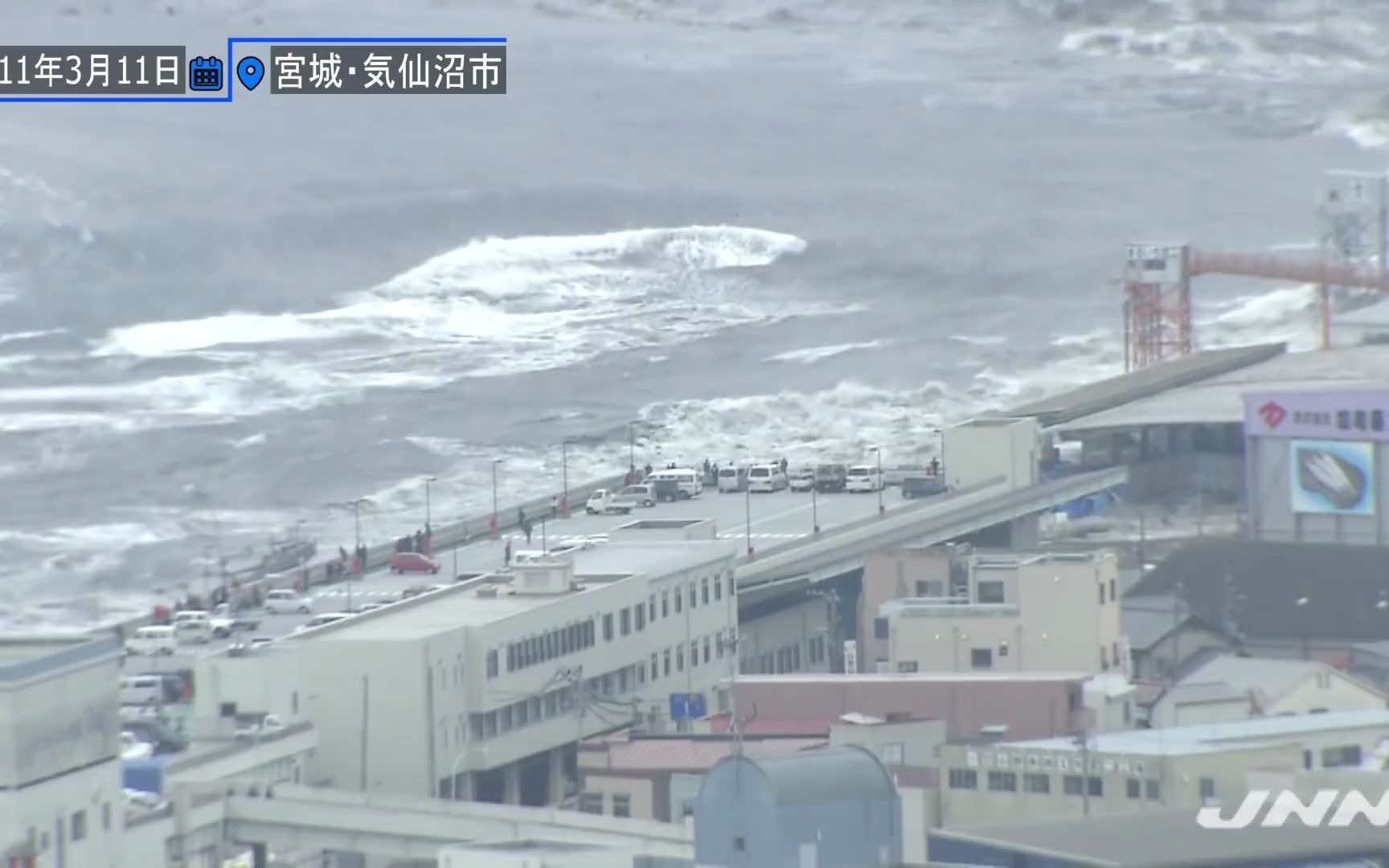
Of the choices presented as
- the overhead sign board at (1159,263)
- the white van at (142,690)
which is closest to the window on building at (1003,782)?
the white van at (142,690)

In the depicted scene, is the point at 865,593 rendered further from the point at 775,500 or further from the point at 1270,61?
the point at 1270,61

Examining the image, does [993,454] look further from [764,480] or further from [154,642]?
[154,642]

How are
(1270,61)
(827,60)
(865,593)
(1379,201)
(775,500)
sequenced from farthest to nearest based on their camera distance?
(827,60) → (1270,61) → (1379,201) → (775,500) → (865,593)

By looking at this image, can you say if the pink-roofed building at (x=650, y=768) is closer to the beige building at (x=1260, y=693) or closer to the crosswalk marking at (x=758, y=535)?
the beige building at (x=1260, y=693)

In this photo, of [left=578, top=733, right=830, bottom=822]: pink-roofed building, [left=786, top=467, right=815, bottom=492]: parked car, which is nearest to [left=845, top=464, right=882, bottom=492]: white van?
[left=786, top=467, right=815, bottom=492]: parked car

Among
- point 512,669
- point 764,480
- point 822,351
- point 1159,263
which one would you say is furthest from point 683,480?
point 822,351

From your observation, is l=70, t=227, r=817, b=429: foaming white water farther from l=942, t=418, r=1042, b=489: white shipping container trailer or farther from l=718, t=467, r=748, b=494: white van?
l=942, t=418, r=1042, b=489: white shipping container trailer

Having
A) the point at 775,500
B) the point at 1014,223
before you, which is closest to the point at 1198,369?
the point at 775,500
